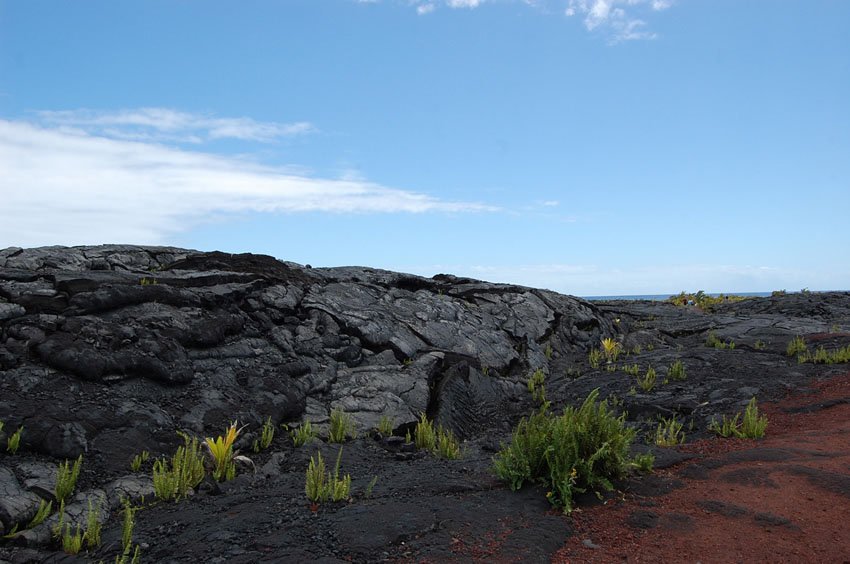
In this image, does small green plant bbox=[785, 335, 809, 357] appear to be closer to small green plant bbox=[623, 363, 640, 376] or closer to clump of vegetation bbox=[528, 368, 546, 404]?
small green plant bbox=[623, 363, 640, 376]

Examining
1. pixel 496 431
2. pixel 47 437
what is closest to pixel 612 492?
pixel 496 431

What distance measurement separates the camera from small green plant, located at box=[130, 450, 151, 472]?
303 inches

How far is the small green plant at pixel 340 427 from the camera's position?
9.73m

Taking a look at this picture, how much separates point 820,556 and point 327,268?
17.5 metres

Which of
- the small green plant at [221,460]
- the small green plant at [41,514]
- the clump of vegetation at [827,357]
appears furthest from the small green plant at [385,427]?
the clump of vegetation at [827,357]

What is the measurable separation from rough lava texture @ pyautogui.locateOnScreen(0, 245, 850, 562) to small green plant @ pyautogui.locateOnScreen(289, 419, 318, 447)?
0.19 metres

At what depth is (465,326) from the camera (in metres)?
16.7

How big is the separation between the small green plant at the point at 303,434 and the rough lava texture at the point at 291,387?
0.19 m

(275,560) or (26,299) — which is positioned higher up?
(26,299)

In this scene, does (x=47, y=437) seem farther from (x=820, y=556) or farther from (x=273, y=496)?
(x=820, y=556)

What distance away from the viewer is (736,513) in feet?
17.7

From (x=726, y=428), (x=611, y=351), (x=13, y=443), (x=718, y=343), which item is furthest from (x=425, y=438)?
(x=718, y=343)

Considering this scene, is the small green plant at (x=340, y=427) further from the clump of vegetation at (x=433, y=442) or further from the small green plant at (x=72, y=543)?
the small green plant at (x=72, y=543)

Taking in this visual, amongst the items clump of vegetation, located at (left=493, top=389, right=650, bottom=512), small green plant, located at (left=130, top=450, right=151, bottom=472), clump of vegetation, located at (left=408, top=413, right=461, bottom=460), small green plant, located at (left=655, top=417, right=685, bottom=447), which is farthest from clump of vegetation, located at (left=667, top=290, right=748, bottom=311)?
small green plant, located at (left=130, top=450, right=151, bottom=472)
